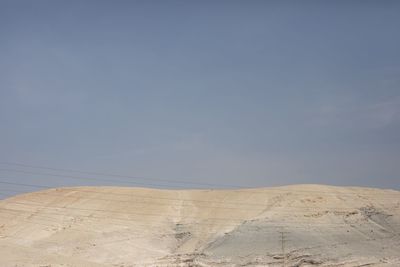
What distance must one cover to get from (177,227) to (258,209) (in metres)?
8.09

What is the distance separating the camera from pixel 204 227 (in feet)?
180

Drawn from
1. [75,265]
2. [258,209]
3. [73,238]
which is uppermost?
[258,209]

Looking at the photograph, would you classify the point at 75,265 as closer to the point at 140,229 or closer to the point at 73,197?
the point at 140,229

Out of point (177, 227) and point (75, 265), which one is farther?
point (177, 227)

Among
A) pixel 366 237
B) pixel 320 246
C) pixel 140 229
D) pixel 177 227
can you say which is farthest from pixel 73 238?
pixel 366 237

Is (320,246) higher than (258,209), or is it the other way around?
(258,209)

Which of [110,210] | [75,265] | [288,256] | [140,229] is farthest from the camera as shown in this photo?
[110,210]

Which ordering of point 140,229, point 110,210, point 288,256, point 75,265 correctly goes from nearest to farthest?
Result: point 75,265
point 288,256
point 140,229
point 110,210

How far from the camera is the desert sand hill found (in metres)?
49.5

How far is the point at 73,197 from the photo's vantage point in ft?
201

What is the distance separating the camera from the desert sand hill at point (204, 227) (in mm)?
49500

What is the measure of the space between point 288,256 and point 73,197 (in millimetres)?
23896

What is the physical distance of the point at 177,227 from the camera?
54.6m

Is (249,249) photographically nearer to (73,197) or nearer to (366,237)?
(366,237)
